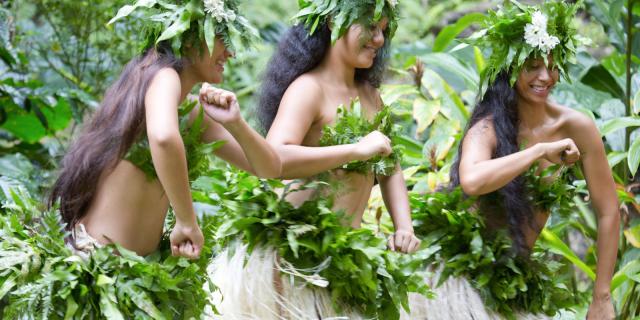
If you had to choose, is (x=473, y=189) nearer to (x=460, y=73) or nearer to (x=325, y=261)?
(x=325, y=261)

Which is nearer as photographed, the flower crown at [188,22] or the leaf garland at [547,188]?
the flower crown at [188,22]

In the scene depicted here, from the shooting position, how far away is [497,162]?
2559 mm

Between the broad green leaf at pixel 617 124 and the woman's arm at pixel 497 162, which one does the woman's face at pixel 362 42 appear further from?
the broad green leaf at pixel 617 124

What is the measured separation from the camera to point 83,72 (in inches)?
199

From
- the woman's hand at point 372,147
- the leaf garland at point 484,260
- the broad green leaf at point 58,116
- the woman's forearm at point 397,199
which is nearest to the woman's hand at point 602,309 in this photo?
the leaf garland at point 484,260

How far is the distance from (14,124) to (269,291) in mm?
2588

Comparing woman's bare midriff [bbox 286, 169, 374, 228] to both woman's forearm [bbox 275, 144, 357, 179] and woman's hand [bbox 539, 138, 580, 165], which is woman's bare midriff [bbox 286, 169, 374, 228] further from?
woman's hand [bbox 539, 138, 580, 165]

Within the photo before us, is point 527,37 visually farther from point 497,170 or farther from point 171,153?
point 171,153

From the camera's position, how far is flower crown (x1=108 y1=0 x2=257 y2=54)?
2100 millimetres

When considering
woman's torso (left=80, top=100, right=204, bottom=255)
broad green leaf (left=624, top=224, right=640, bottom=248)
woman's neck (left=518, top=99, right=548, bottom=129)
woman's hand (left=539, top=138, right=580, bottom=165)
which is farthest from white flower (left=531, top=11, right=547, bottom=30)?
broad green leaf (left=624, top=224, right=640, bottom=248)

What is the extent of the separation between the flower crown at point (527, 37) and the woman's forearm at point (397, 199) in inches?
18.2

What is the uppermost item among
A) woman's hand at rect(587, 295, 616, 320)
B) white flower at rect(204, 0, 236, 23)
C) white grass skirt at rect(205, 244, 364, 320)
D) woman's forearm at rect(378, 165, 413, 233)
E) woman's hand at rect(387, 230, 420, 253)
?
white flower at rect(204, 0, 236, 23)

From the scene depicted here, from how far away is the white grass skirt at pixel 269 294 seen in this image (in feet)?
7.99

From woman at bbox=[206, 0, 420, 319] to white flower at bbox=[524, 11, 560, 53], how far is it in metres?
0.43
